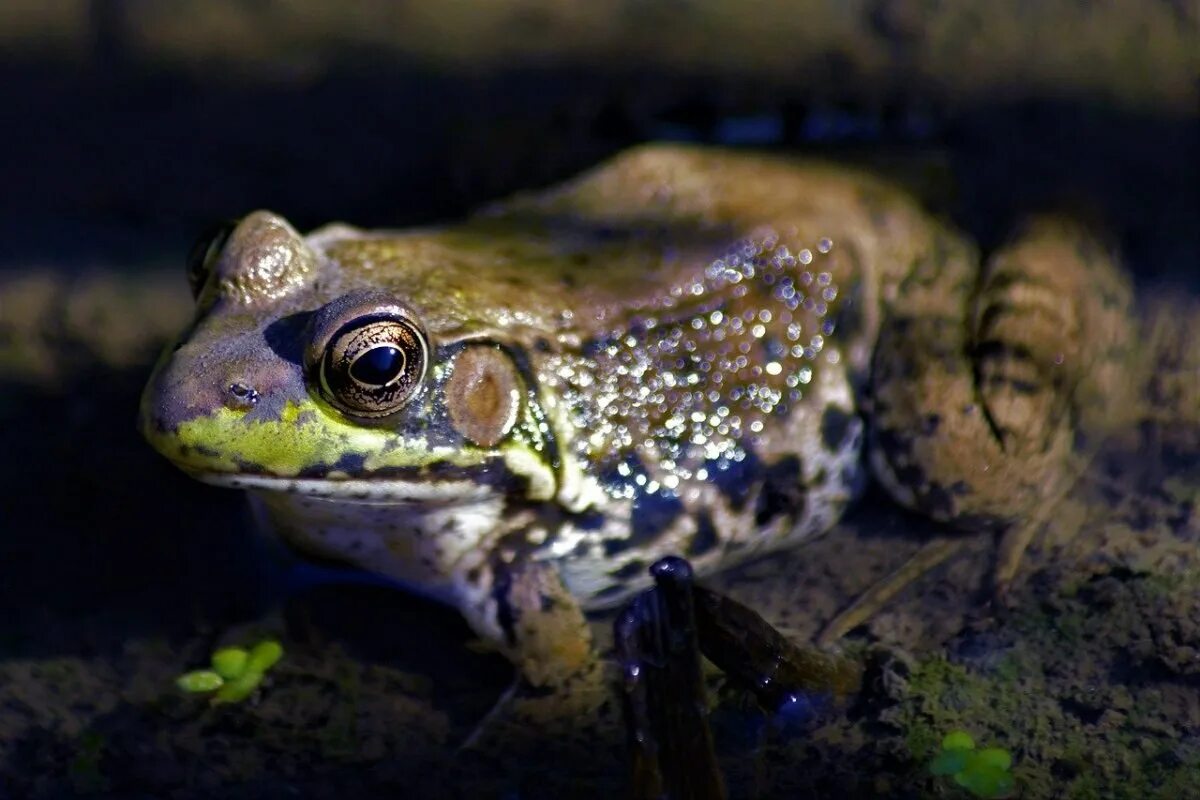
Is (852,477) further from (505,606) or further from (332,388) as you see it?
(332,388)

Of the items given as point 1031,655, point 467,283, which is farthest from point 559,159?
point 1031,655

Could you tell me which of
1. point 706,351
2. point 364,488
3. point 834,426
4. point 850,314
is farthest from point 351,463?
point 850,314

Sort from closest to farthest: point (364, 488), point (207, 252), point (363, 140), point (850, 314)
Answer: point (364, 488), point (207, 252), point (850, 314), point (363, 140)

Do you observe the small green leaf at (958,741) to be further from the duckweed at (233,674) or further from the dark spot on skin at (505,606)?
the duckweed at (233,674)

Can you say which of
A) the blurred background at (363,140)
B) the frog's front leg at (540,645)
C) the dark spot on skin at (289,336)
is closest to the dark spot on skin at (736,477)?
the frog's front leg at (540,645)

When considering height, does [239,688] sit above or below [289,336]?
below

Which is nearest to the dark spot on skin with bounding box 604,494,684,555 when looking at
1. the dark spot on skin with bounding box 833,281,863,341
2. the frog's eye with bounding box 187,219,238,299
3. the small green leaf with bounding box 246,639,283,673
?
the dark spot on skin with bounding box 833,281,863,341

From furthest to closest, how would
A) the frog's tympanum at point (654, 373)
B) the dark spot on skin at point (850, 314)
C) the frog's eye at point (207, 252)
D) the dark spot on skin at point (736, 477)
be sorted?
the dark spot on skin at point (850, 314) → the dark spot on skin at point (736, 477) → the frog's eye at point (207, 252) → the frog's tympanum at point (654, 373)

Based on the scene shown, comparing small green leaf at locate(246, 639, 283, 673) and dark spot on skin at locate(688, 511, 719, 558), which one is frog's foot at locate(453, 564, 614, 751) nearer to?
dark spot on skin at locate(688, 511, 719, 558)
